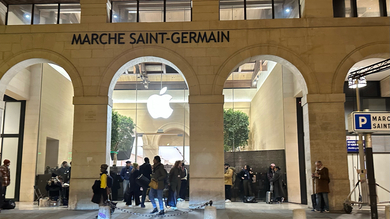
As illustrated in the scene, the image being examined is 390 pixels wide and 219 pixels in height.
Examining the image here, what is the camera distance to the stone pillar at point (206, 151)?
41.5ft

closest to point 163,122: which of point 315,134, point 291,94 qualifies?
point 291,94

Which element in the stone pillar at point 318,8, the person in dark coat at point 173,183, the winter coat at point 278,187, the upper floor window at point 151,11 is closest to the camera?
the person in dark coat at point 173,183

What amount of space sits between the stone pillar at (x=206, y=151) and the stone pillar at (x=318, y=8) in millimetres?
4793

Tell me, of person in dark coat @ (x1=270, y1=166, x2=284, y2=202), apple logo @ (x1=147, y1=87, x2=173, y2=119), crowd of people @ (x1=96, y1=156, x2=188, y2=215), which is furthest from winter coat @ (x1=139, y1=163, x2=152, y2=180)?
person in dark coat @ (x1=270, y1=166, x2=284, y2=202)

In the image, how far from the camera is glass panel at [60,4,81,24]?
47.2ft

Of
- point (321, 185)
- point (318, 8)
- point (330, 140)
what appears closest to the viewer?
point (321, 185)

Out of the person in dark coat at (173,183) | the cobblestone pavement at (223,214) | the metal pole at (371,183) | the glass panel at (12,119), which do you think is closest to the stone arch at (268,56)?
the person in dark coat at (173,183)

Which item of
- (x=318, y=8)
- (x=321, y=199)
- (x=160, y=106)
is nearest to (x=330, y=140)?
(x=321, y=199)

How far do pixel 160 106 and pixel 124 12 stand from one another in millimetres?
4829

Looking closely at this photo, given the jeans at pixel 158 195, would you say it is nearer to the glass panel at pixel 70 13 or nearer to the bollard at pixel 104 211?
the bollard at pixel 104 211

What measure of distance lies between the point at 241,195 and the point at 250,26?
7492 millimetres

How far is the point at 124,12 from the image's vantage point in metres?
14.4

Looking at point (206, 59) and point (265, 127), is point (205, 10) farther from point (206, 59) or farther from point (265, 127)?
point (265, 127)

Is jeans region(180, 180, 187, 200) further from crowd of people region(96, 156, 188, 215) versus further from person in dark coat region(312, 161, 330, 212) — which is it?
person in dark coat region(312, 161, 330, 212)
